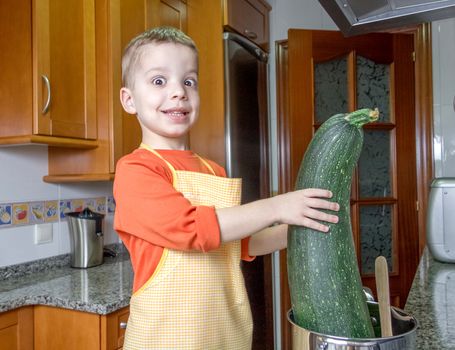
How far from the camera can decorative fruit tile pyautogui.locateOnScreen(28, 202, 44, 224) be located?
161cm

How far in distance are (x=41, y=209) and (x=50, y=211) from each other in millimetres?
45

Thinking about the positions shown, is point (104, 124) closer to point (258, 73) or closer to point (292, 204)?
point (258, 73)

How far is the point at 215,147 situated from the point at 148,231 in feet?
4.30

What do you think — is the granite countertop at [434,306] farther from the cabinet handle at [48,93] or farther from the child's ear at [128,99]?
the cabinet handle at [48,93]

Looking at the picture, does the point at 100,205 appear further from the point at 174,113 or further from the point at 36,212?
the point at 174,113

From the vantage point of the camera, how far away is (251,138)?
7.09ft

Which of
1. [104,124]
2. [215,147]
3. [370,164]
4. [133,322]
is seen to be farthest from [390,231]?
[133,322]

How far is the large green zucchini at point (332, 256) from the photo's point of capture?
1.87ft

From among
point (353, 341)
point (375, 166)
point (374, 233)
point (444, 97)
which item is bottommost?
point (374, 233)

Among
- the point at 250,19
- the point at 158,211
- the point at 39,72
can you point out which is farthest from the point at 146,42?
the point at 250,19

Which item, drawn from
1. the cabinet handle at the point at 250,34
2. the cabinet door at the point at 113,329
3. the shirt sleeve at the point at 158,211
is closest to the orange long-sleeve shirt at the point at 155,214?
the shirt sleeve at the point at 158,211

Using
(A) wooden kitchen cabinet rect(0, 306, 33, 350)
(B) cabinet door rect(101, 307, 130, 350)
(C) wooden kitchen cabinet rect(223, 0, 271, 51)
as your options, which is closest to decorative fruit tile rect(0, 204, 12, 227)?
(A) wooden kitchen cabinet rect(0, 306, 33, 350)

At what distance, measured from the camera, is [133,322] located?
2.56ft

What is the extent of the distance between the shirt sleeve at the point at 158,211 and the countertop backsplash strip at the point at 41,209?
3.10 ft
